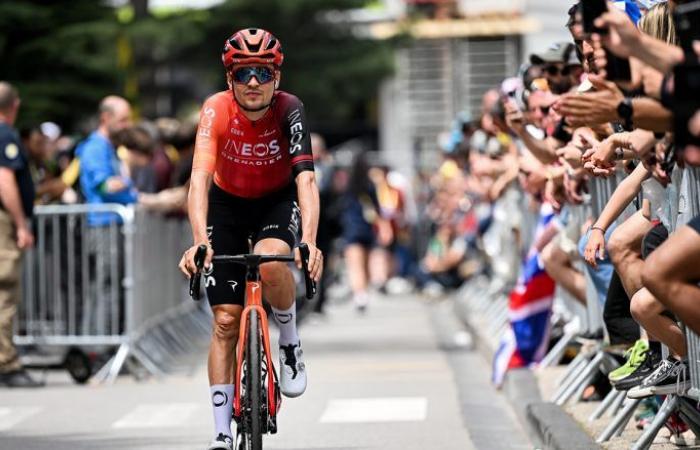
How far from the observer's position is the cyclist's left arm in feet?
29.8

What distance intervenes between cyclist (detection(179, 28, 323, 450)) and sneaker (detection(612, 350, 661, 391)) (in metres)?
1.62

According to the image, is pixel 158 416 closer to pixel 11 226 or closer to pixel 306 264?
pixel 11 226

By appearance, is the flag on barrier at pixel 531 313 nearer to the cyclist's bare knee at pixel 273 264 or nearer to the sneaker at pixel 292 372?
the sneaker at pixel 292 372

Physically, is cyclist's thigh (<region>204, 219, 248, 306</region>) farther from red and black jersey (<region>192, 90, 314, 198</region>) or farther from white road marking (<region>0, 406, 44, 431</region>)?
white road marking (<region>0, 406, 44, 431</region>)

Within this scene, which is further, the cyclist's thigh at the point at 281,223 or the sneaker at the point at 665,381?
the cyclist's thigh at the point at 281,223

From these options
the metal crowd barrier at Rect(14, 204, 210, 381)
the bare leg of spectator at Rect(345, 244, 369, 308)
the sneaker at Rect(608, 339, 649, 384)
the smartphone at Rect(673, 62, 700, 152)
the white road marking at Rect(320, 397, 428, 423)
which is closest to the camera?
Answer: the smartphone at Rect(673, 62, 700, 152)

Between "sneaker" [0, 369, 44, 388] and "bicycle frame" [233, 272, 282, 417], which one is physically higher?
"bicycle frame" [233, 272, 282, 417]

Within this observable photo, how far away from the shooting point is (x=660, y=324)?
842 cm

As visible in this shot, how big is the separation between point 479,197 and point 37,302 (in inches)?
312

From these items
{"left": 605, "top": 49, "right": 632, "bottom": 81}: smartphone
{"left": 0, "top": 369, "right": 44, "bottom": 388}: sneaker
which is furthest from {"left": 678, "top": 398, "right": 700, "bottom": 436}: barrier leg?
{"left": 0, "top": 369, "right": 44, "bottom": 388}: sneaker

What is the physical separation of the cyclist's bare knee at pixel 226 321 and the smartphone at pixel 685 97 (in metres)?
3.30

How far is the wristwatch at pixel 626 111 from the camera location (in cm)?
714

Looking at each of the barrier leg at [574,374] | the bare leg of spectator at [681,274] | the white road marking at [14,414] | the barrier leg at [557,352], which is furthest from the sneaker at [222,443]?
the barrier leg at [557,352]

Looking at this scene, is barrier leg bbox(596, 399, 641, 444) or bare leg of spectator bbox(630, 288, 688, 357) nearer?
bare leg of spectator bbox(630, 288, 688, 357)
